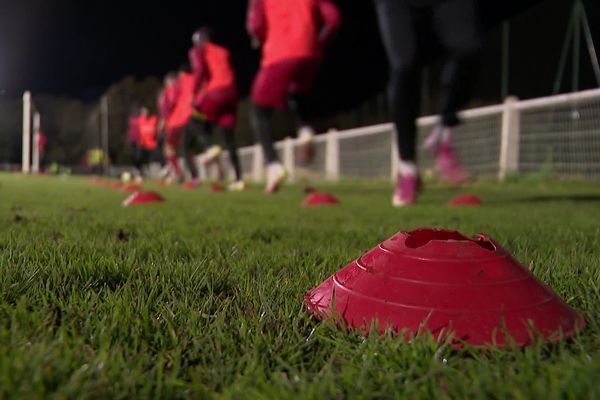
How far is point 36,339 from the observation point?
2.83 feet

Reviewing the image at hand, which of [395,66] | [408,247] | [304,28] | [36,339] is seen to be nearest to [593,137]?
[304,28]

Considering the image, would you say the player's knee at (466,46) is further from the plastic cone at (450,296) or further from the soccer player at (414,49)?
the plastic cone at (450,296)

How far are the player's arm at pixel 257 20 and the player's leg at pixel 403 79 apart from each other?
2.15 metres

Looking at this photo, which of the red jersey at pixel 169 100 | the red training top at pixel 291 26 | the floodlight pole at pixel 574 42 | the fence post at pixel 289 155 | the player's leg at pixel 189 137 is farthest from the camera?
the fence post at pixel 289 155

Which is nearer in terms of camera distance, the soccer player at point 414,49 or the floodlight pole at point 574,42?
the soccer player at point 414,49

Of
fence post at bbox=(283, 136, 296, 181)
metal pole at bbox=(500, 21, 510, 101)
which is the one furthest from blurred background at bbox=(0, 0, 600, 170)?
fence post at bbox=(283, 136, 296, 181)

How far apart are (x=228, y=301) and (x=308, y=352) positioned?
269mm

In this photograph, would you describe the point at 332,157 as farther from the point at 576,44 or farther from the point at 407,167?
the point at 407,167

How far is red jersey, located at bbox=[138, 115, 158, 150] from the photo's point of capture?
16.5 meters

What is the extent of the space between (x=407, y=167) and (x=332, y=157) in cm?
1174

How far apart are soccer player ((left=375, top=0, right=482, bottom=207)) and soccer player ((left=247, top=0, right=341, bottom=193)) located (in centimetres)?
193

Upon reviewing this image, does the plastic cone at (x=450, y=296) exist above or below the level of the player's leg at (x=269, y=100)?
below

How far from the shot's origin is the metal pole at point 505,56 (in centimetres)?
1091

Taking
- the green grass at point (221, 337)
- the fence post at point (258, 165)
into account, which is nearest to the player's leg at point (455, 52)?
the green grass at point (221, 337)
